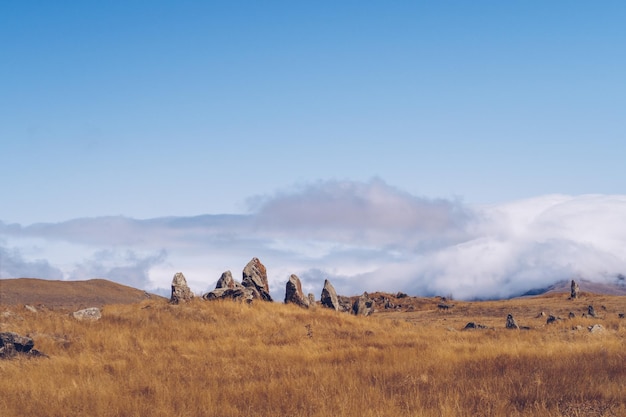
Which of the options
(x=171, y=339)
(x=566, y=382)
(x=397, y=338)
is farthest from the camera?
(x=397, y=338)

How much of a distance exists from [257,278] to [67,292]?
2899cm

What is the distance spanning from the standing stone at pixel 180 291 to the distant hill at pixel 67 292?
2053 cm

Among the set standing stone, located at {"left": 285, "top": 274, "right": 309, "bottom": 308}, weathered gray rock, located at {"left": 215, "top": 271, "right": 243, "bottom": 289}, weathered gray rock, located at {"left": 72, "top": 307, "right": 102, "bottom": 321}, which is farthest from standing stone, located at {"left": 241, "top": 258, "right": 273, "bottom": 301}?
weathered gray rock, located at {"left": 72, "top": 307, "right": 102, "bottom": 321}

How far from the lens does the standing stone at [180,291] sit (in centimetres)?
2643

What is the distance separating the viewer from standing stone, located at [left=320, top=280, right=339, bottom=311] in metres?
31.5

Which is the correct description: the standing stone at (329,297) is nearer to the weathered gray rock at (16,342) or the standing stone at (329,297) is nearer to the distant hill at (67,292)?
the weathered gray rock at (16,342)

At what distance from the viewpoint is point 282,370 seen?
44.0 feet

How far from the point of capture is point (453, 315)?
139 feet

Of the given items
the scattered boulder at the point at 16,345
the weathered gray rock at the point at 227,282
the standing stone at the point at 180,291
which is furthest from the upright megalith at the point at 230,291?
the scattered boulder at the point at 16,345

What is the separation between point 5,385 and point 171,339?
27.3 feet

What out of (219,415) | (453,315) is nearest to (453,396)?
(219,415)

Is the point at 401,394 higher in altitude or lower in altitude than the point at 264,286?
lower

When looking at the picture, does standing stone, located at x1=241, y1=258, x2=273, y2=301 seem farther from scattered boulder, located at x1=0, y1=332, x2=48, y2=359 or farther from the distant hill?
the distant hill

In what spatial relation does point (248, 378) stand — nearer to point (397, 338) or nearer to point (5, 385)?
point (5, 385)
